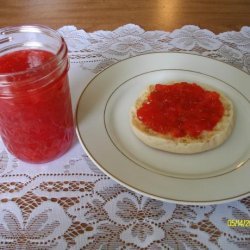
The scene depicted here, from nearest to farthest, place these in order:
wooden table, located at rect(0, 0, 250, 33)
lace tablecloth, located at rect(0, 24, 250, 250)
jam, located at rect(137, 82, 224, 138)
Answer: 1. lace tablecloth, located at rect(0, 24, 250, 250)
2. jam, located at rect(137, 82, 224, 138)
3. wooden table, located at rect(0, 0, 250, 33)

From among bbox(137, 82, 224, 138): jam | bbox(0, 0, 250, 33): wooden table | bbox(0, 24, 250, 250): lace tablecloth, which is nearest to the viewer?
bbox(0, 24, 250, 250): lace tablecloth

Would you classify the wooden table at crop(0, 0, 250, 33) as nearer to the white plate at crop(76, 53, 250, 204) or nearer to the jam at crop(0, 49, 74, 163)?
the white plate at crop(76, 53, 250, 204)

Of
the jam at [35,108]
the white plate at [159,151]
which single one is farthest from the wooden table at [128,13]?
the jam at [35,108]

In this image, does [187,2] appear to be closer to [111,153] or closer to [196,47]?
[196,47]

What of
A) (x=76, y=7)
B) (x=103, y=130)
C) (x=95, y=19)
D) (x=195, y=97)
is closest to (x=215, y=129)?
(x=195, y=97)
